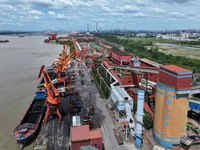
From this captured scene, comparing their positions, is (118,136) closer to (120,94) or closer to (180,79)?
(120,94)

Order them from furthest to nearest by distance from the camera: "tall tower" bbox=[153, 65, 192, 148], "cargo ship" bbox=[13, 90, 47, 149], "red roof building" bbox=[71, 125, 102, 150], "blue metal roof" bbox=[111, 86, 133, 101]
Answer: "blue metal roof" bbox=[111, 86, 133, 101] < "cargo ship" bbox=[13, 90, 47, 149] < "tall tower" bbox=[153, 65, 192, 148] < "red roof building" bbox=[71, 125, 102, 150]

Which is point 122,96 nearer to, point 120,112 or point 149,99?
point 120,112

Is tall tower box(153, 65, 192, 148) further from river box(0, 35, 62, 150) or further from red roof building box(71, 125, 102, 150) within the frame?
river box(0, 35, 62, 150)

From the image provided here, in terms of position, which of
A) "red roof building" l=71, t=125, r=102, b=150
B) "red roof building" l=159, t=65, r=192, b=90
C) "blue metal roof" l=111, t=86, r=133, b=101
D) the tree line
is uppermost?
"red roof building" l=159, t=65, r=192, b=90

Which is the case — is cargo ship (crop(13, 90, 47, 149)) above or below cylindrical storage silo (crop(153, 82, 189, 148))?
below

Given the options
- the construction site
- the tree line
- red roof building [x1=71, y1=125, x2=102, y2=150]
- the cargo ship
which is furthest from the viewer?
the tree line

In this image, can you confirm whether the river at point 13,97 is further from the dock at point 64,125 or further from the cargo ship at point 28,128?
the dock at point 64,125

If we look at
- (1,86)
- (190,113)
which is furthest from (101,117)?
(1,86)

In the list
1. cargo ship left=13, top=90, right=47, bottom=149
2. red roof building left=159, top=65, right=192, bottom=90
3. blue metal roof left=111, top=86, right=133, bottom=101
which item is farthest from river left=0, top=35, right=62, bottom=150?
red roof building left=159, top=65, right=192, bottom=90
